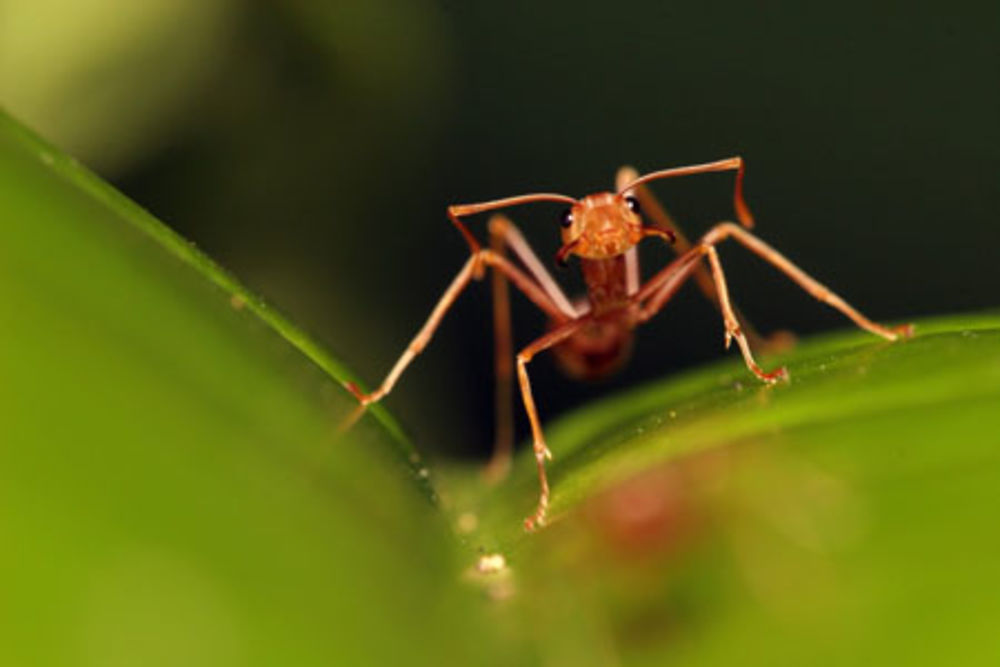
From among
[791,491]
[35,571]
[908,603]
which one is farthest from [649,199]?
[35,571]

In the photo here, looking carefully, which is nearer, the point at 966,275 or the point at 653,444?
the point at 653,444

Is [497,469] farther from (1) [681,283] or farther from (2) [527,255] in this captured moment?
(2) [527,255]

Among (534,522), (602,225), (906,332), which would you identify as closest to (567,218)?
(602,225)

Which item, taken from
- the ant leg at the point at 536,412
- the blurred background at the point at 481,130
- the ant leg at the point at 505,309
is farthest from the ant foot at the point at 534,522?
the ant leg at the point at 505,309

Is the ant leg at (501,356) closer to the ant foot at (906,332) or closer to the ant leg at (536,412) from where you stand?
the ant leg at (536,412)

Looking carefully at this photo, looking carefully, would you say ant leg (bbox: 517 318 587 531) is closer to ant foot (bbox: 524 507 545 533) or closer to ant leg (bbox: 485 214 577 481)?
ant foot (bbox: 524 507 545 533)

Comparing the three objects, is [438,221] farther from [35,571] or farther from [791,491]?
[35,571]

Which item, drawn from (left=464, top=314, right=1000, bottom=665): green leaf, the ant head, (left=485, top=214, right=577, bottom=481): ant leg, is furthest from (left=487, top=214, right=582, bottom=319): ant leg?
(left=464, top=314, right=1000, bottom=665): green leaf
